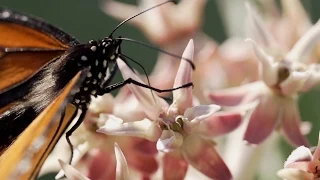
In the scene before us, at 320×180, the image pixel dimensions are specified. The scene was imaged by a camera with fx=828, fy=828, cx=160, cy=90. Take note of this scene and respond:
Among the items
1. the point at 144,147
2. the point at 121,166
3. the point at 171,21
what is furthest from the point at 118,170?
the point at 171,21

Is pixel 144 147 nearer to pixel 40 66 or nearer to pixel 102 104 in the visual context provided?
pixel 102 104

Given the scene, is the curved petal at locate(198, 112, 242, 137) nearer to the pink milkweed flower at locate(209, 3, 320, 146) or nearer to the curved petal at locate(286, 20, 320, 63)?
the pink milkweed flower at locate(209, 3, 320, 146)

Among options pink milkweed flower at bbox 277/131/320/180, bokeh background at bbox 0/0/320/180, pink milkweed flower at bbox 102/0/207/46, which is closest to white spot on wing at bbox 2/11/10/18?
→ pink milkweed flower at bbox 102/0/207/46

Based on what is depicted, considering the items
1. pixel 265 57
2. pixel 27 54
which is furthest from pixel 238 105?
pixel 27 54

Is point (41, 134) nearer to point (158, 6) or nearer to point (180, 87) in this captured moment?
point (180, 87)

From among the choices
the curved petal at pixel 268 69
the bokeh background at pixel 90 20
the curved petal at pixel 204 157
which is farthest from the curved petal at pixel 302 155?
the bokeh background at pixel 90 20

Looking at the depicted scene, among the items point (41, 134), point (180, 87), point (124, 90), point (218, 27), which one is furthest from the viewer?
point (218, 27)
